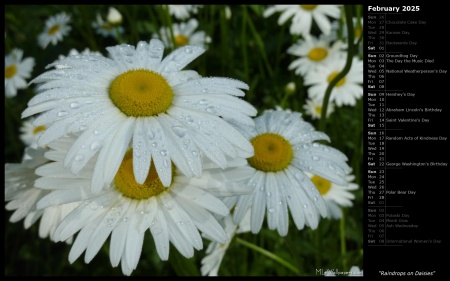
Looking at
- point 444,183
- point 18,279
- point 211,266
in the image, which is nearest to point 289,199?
point 211,266

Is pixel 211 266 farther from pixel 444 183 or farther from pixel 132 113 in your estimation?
pixel 444 183

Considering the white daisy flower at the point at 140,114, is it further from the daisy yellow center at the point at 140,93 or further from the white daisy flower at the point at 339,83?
the white daisy flower at the point at 339,83

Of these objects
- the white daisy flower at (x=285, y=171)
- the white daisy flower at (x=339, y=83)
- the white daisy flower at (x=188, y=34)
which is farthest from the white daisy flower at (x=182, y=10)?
the white daisy flower at (x=285, y=171)

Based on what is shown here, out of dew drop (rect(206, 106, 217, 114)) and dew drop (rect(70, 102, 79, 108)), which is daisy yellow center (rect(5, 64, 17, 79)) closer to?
dew drop (rect(70, 102, 79, 108))

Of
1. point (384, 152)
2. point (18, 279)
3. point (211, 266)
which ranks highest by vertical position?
point (384, 152)

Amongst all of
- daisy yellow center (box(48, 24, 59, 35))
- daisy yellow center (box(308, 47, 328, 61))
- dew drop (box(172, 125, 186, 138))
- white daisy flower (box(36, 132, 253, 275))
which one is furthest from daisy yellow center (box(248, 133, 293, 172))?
daisy yellow center (box(48, 24, 59, 35))

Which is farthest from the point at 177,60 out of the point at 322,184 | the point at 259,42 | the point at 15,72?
the point at 15,72

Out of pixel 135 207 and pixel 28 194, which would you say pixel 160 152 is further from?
pixel 28 194
